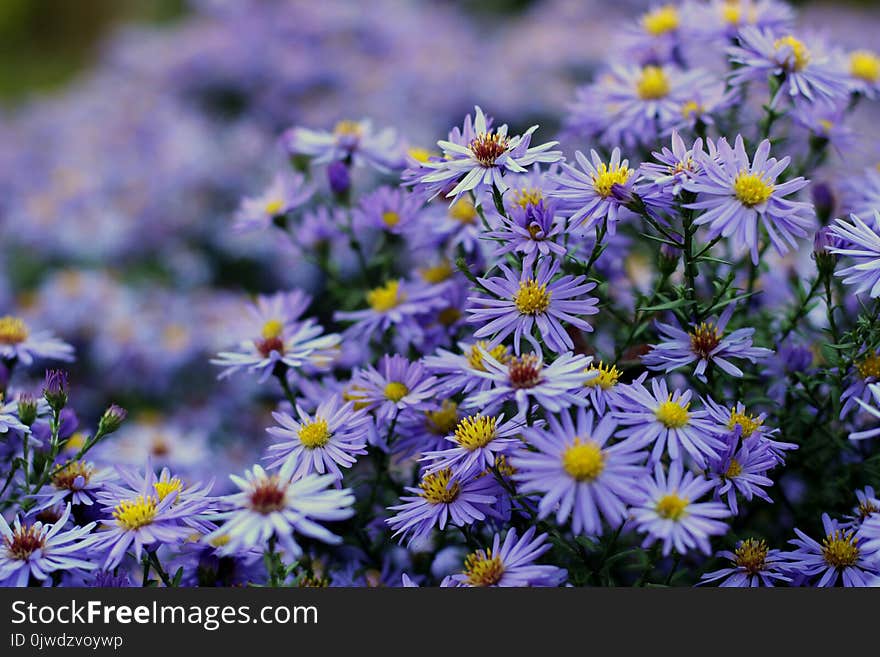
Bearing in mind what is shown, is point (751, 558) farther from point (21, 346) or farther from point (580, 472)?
point (21, 346)

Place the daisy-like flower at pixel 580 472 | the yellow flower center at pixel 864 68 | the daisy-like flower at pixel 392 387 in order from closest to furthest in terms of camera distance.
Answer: the daisy-like flower at pixel 580 472 < the daisy-like flower at pixel 392 387 < the yellow flower center at pixel 864 68

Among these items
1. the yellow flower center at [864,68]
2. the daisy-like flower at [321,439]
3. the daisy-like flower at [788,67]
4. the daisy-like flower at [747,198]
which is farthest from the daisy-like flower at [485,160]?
the yellow flower center at [864,68]

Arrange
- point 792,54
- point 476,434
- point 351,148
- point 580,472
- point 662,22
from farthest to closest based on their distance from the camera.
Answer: point 662,22 < point 351,148 < point 792,54 < point 476,434 < point 580,472

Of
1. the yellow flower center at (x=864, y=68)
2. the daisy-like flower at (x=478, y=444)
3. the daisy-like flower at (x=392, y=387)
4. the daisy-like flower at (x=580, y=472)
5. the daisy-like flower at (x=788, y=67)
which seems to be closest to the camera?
the daisy-like flower at (x=580, y=472)

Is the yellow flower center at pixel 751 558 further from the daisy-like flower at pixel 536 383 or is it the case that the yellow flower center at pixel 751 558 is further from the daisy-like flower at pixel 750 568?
the daisy-like flower at pixel 536 383

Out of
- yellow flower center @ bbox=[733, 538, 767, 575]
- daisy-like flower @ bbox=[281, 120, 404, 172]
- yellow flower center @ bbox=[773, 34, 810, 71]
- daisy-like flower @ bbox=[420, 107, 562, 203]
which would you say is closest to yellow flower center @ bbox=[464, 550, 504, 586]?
yellow flower center @ bbox=[733, 538, 767, 575]

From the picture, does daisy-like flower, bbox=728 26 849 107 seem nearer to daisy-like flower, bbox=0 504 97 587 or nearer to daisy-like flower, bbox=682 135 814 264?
daisy-like flower, bbox=682 135 814 264

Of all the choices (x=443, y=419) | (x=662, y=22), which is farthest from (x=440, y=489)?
(x=662, y=22)

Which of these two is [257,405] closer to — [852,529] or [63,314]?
[63,314]

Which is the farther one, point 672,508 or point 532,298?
point 532,298
